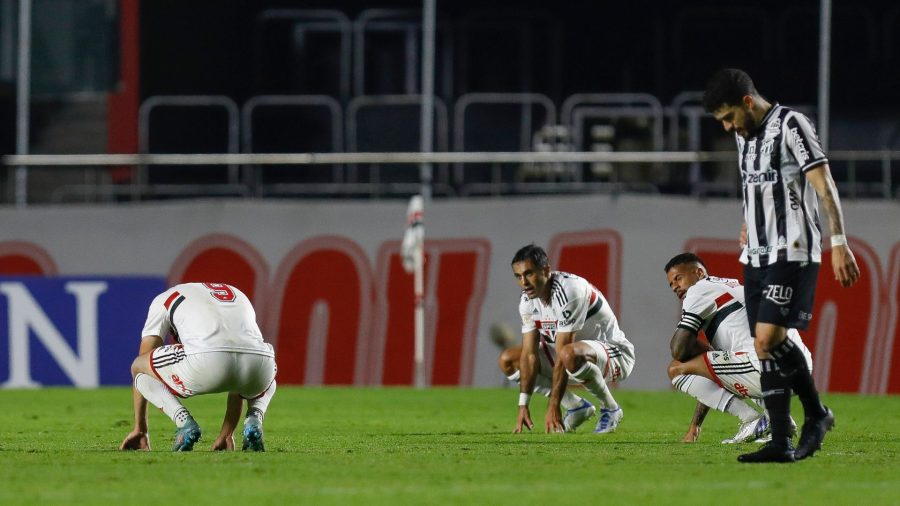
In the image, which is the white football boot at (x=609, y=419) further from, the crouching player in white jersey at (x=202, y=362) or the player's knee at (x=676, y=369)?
the crouching player in white jersey at (x=202, y=362)

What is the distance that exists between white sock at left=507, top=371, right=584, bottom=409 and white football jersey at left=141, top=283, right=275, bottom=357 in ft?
10.3

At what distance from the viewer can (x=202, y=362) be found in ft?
30.7

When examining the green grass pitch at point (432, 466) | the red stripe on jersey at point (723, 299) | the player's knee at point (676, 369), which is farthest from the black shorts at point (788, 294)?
the player's knee at point (676, 369)

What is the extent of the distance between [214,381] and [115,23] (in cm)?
1423

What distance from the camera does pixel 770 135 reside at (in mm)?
8789

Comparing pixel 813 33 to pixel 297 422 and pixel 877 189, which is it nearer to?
pixel 877 189

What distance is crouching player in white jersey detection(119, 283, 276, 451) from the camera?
370 inches

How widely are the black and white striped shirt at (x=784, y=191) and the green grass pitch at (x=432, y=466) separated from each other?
3.70ft

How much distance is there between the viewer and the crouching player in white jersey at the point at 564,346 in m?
11.6

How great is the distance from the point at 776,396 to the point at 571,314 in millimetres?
3065

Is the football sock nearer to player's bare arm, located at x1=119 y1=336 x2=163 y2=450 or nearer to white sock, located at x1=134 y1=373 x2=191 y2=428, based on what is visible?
white sock, located at x1=134 y1=373 x2=191 y2=428

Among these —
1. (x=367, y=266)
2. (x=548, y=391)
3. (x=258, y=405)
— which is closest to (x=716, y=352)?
(x=548, y=391)

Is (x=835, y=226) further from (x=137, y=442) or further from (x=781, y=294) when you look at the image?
(x=137, y=442)

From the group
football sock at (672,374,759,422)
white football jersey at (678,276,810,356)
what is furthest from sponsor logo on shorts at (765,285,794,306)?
football sock at (672,374,759,422)
